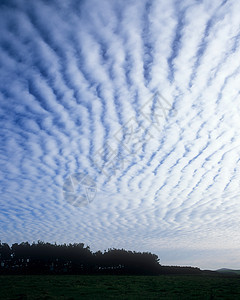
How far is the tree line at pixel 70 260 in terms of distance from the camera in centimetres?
12131

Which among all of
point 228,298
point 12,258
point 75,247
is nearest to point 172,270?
point 75,247

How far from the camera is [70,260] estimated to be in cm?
12438

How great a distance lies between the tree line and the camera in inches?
4776

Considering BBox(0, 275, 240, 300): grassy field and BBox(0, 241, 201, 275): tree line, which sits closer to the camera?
BBox(0, 275, 240, 300): grassy field

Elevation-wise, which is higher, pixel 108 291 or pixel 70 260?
pixel 70 260

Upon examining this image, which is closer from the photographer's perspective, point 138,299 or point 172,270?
point 138,299

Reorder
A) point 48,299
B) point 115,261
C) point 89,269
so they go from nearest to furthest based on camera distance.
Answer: point 48,299
point 89,269
point 115,261

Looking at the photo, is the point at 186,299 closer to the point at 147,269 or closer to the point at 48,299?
the point at 48,299

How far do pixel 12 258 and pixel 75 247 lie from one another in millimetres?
31920

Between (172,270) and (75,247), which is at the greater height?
(75,247)

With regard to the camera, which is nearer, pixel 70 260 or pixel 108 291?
pixel 108 291

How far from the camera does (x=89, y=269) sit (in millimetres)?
121375

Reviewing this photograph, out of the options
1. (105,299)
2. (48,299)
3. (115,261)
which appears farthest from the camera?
(115,261)

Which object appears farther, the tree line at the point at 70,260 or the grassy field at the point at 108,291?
the tree line at the point at 70,260
